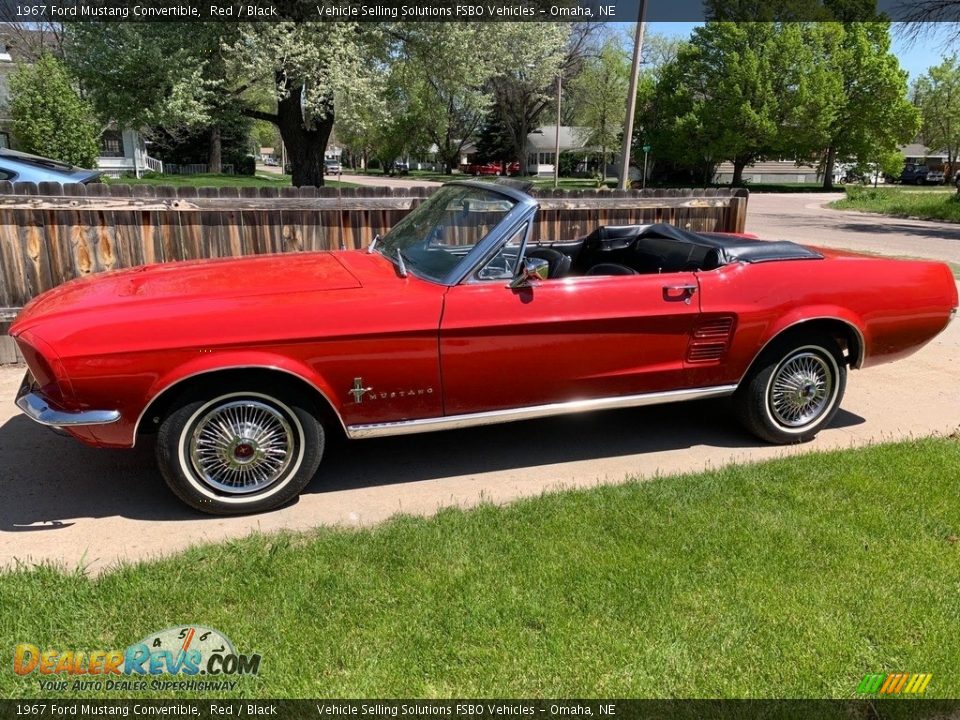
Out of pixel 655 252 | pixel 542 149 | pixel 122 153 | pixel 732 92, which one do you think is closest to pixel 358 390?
pixel 655 252

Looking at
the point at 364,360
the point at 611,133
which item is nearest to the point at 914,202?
the point at 611,133

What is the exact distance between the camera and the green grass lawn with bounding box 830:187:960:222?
76.3ft

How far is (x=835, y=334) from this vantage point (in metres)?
4.70

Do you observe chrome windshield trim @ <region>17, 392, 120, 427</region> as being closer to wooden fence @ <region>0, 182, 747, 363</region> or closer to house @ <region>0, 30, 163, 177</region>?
wooden fence @ <region>0, 182, 747, 363</region>

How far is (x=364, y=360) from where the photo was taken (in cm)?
366

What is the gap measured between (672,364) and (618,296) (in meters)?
0.57

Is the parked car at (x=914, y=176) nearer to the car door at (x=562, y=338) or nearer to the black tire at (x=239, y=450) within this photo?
the car door at (x=562, y=338)

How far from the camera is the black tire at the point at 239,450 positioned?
3.53 meters

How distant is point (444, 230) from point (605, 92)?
47.3m

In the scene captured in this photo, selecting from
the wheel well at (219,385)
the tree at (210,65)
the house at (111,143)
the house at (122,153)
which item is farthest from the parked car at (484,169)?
the wheel well at (219,385)

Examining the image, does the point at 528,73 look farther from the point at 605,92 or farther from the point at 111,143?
the point at 111,143

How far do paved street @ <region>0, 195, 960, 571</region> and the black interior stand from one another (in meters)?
1.09

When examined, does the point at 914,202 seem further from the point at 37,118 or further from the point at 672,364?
the point at 37,118

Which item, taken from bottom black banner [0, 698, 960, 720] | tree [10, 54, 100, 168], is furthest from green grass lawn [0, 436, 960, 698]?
A: tree [10, 54, 100, 168]
